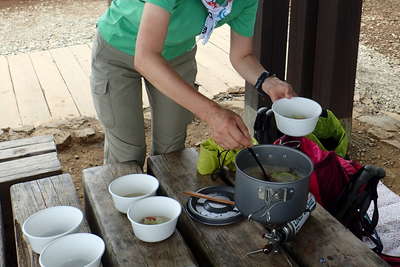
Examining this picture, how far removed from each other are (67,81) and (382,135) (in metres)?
2.67

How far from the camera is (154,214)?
1.84m

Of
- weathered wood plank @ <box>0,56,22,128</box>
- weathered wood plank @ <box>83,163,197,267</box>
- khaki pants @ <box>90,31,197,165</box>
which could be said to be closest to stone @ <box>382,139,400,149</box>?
khaki pants @ <box>90,31,197,165</box>

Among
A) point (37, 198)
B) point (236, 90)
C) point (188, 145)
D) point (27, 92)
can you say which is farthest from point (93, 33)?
point (37, 198)

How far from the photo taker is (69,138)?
3832 millimetres

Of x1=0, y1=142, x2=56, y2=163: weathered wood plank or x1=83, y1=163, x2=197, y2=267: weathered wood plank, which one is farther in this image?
x1=0, y1=142, x2=56, y2=163: weathered wood plank

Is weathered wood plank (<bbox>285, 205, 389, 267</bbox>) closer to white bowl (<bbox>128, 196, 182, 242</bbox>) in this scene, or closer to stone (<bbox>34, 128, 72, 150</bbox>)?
white bowl (<bbox>128, 196, 182, 242</bbox>)

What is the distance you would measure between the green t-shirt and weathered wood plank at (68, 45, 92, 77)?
8.96 ft

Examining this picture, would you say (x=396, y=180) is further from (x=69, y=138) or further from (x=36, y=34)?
(x=36, y=34)

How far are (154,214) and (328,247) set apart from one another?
582mm

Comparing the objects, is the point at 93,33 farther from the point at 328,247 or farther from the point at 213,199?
the point at 328,247

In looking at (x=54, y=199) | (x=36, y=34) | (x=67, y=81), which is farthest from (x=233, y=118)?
(x=36, y=34)

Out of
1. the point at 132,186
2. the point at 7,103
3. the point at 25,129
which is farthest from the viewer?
the point at 7,103

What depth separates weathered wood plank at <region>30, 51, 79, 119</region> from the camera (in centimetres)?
426

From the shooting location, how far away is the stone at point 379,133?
3769 millimetres
